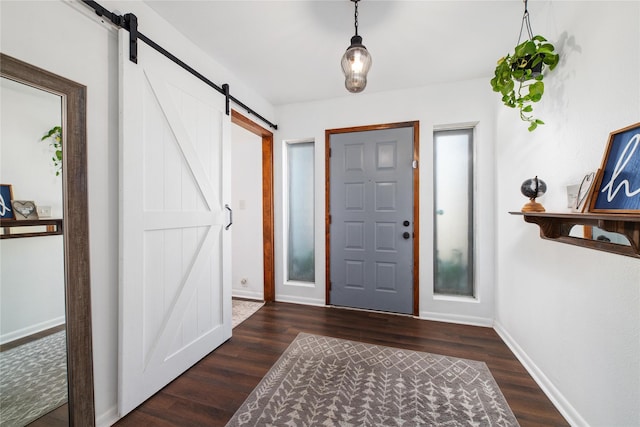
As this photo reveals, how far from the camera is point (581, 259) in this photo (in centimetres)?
134

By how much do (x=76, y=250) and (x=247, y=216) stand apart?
2.24 metres

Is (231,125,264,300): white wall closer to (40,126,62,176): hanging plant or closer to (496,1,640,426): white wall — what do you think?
(40,126,62,176): hanging plant

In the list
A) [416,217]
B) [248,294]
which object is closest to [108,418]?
[248,294]

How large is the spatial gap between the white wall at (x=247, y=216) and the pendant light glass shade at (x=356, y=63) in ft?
6.78

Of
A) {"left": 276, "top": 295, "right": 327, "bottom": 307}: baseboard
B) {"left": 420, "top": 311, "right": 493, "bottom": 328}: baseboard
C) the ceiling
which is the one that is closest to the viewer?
the ceiling

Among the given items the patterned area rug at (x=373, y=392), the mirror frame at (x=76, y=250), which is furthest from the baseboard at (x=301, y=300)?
the mirror frame at (x=76, y=250)

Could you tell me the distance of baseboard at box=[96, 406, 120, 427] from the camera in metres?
1.36

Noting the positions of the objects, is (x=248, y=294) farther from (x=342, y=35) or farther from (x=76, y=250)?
(x=342, y=35)

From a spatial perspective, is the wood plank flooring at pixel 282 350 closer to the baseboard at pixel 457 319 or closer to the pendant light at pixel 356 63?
the baseboard at pixel 457 319

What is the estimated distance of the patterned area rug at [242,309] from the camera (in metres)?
2.74

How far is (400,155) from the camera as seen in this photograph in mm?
2854

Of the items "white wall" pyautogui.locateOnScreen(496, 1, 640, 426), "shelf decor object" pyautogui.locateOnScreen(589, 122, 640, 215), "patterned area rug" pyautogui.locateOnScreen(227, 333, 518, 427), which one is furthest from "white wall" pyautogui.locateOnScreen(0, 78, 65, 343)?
"white wall" pyautogui.locateOnScreen(496, 1, 640, 426)

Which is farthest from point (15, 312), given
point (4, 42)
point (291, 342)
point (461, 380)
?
point (461, 380)

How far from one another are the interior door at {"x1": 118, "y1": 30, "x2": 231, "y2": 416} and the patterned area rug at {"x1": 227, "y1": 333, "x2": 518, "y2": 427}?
0.66 meters
